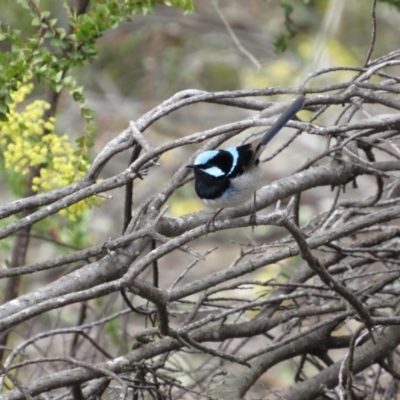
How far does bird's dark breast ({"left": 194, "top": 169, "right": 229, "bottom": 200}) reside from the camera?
9.96ft

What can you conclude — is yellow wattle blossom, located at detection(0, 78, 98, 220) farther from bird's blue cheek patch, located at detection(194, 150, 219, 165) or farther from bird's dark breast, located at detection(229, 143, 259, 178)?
bird's dark breast, located at detection(229, 143, 259, 178)

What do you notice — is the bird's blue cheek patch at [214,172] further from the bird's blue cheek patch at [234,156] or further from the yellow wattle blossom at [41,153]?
the yellow wattle blossom at [41,153]

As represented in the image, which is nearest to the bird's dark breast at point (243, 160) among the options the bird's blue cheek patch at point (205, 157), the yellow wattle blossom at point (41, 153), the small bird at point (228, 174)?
the small bird at point (228, 174)

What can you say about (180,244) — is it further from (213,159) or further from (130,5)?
(130,5)

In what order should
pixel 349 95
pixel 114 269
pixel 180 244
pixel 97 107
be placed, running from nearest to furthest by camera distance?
1. pixel 180 244
2. pixel 114 269
3. pixel 349 95
4. pixel 97 107

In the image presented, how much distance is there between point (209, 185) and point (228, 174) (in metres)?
0.10

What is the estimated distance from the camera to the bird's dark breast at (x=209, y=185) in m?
3.04

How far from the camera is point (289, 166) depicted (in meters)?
9.54

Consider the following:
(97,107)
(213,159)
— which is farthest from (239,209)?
(97,107)

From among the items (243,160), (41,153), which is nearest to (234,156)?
(243,160)

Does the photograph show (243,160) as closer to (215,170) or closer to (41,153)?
(215,170)

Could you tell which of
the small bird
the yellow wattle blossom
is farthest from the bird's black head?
the yellow wattle blossom

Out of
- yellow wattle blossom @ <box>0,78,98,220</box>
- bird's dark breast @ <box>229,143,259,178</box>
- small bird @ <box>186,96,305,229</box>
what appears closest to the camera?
small bird @ <box>186,96,305,229</box>

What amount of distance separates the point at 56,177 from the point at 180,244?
3.76 feet
